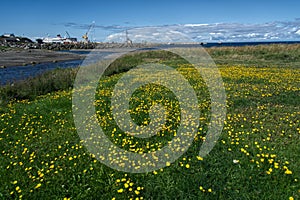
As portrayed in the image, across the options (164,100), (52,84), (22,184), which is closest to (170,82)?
(164,100)

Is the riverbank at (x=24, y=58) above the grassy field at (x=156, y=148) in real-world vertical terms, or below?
below

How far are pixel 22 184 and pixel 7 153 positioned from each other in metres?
1.92

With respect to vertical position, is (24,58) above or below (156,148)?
below

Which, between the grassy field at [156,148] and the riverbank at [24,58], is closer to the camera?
the grassy field at [156,148]

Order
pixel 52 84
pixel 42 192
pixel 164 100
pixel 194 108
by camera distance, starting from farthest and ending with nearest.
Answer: pixel 52 84, pixel 164 100, pixel 194 108, pixel 42 192

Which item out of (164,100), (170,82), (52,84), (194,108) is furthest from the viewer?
(52,84)

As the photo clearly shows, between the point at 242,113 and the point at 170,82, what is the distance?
21.4 ft

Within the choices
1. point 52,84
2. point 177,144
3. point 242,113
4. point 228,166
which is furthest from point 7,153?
point 52,84

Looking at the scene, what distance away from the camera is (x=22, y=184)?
523cm

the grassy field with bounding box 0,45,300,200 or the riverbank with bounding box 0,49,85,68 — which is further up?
the grassy field with bounding box 0,45,300,200

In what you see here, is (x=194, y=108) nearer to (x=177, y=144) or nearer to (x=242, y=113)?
(x=242, y=113)

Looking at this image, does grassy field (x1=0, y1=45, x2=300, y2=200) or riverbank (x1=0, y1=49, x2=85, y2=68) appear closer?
grassy field (x1=0, y1=45, x2=300, y2=200)

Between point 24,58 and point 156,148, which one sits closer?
point 156,148

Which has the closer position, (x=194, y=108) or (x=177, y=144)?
(x=177, y=144)
